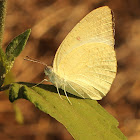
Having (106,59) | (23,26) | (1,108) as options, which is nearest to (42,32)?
(23,26)

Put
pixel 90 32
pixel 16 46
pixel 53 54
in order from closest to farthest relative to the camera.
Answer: pixel 16 46, pixel 90 32, pixel 53 54

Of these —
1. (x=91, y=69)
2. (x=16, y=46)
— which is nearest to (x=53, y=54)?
(x=91, y=69)

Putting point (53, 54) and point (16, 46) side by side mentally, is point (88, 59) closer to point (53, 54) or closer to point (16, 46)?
point (16, 46)

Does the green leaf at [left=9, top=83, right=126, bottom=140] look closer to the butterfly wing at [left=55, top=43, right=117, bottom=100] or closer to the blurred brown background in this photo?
the butterfly wing at [left=55, top=43, right=117, bottom=100]

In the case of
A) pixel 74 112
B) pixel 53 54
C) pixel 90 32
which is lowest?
pixel 53 54

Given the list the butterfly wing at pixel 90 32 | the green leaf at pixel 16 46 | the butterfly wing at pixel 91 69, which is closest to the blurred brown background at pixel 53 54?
the butterfly wing at pixel 91 69

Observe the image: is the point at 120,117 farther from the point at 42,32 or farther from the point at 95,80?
the point at 95,80

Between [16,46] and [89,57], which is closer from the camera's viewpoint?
[16,46]
